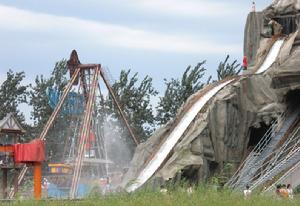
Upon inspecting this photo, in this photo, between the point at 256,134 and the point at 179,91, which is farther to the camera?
the point at 179,91

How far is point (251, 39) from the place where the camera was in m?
30.0

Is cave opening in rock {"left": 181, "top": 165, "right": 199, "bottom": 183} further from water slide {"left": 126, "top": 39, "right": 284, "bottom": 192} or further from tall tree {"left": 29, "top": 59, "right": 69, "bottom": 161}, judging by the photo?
tall tree {"left": 29, "top": 59, "right": 69, "bottom": 161}

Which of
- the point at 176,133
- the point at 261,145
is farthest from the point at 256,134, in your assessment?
the point at 176,133

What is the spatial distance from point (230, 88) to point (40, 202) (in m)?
13.0

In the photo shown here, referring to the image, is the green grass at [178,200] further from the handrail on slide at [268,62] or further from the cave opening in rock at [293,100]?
the cave opening in rock at [293,100]

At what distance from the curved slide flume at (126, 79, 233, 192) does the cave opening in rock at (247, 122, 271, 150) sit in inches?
67.3

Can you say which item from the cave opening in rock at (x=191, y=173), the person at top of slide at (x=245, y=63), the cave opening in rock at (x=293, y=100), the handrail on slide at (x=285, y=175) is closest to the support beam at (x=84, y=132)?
the cave opening in rock at (x=191, y=173)

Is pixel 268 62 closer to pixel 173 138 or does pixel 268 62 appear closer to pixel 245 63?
pixel 245 63

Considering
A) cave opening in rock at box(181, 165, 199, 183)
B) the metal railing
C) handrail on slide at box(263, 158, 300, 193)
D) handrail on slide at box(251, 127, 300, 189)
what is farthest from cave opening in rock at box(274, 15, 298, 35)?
cave opening in rock at box(181, 165, 199, 183)

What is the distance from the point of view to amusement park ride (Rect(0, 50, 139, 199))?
96.4ft

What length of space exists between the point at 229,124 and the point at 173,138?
1841 millimetres

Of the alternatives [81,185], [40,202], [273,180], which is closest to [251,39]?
[81,185]

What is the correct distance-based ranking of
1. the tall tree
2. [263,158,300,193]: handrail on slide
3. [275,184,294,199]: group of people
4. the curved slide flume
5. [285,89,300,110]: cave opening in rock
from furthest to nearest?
the tall tree < [285,89,300,110]: cave opening in rock < the curved slide flume < [263,158,300,193]: handrail on slide < [275,184,294,199]: group of people

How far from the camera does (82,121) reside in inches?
1226
